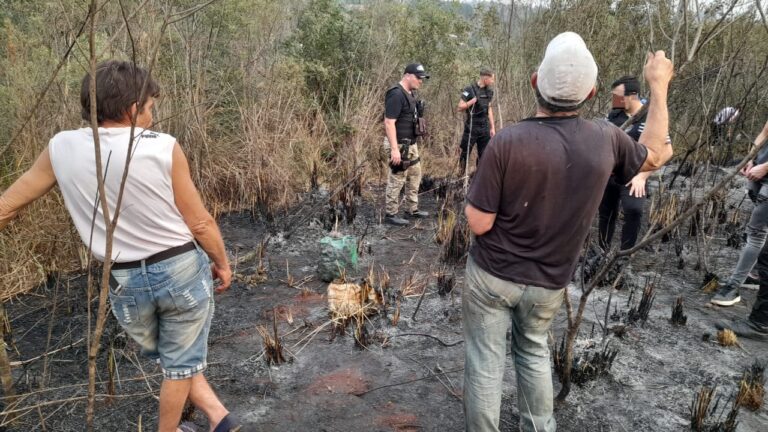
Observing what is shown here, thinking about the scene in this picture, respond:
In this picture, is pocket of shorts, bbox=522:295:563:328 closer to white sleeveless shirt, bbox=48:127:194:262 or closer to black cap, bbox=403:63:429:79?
white sleeveless shirt, bbox=48:127:194:262

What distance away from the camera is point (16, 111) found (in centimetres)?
390

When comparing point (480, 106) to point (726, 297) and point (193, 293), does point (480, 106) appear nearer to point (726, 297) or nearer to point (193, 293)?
point (726, 297)

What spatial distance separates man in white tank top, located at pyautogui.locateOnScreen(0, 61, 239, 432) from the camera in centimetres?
156

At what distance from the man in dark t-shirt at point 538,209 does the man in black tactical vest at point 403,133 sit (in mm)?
3669

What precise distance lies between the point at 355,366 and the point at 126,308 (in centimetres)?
163

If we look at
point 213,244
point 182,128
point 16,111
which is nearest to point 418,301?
point 213,244

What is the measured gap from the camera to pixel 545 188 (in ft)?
5.46

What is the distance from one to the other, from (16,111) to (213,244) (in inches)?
129

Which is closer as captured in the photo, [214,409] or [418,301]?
[214,409]

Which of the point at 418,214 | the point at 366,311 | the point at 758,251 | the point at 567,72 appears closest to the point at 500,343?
the point at 567,72

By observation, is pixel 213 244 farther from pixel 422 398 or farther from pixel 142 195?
pixel 422 398

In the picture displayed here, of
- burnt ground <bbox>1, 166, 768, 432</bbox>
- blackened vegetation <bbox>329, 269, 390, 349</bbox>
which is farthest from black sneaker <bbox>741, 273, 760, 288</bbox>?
blackened vegetation <bbox>329, 269, 390, 349</bbox>

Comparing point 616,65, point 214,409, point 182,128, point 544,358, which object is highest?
point 616,65

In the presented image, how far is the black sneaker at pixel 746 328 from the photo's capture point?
11.0ft
